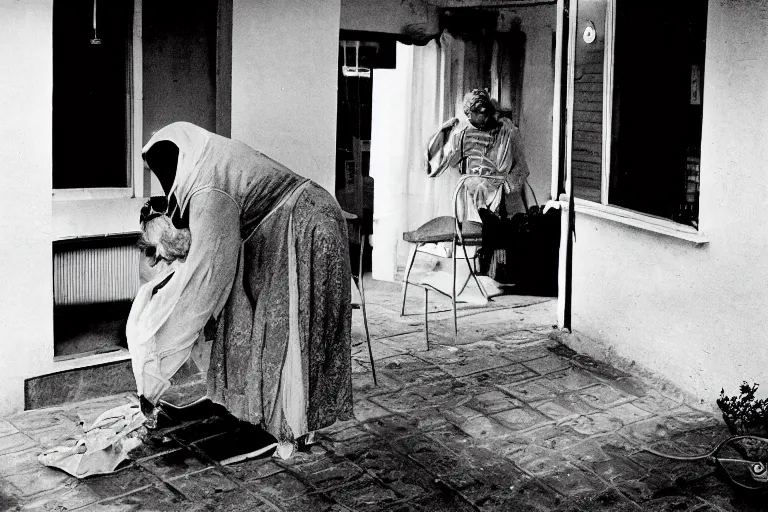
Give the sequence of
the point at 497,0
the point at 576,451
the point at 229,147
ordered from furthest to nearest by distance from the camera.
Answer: the point at 497,0, the point at 576,451, the point at 229,147

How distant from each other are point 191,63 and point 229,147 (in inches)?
86.3

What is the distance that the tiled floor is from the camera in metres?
5.47

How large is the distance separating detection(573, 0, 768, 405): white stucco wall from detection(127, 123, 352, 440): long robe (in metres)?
2.74

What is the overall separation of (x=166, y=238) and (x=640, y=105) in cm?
419

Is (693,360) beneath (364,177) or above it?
beneath

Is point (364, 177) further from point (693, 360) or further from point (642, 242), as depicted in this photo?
point (693, 360)

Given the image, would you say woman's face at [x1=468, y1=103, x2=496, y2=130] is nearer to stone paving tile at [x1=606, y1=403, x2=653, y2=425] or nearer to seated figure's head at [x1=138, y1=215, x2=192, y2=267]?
stone paving tile at [x1=606, y1=403, x2=653, y2=425]

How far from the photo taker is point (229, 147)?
573 cm

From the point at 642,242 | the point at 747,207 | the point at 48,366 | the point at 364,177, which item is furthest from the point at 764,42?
the point at 364,177

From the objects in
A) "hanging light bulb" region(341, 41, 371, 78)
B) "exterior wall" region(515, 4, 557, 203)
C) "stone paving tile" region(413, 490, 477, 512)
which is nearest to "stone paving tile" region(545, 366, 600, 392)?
"stone paving tile" region(413, 490, 477, 512)

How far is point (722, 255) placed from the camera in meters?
6.83

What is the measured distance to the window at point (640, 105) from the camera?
7.24 m

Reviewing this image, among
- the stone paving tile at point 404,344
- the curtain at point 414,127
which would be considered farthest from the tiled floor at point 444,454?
the curtain at point 414,127

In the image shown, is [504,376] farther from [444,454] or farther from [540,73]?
[540,73]
